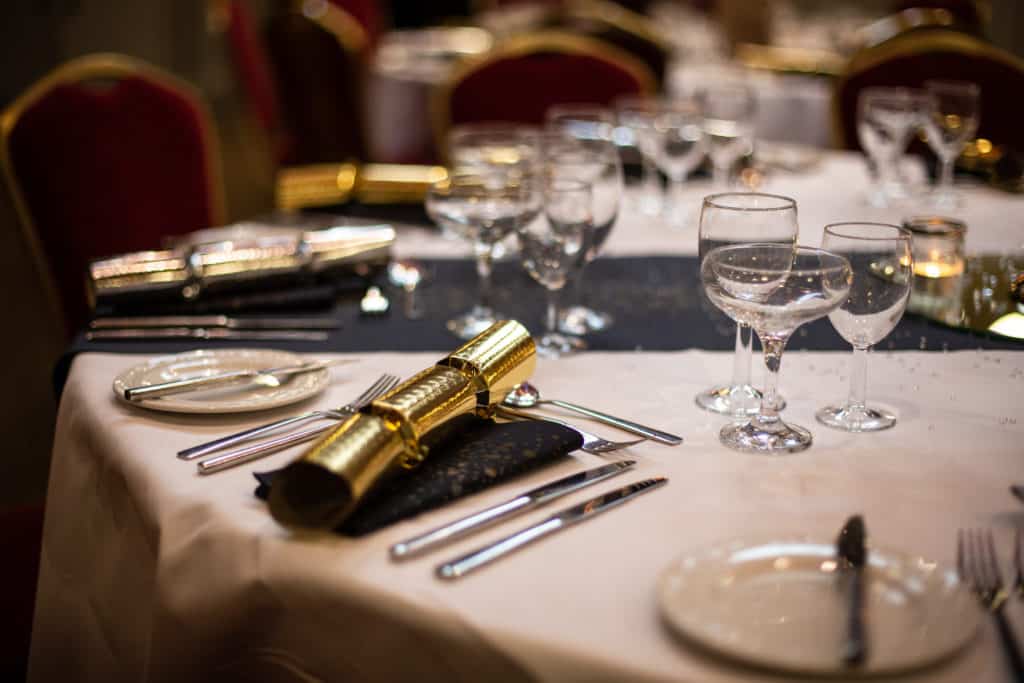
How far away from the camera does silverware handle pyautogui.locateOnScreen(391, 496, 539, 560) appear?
84cm

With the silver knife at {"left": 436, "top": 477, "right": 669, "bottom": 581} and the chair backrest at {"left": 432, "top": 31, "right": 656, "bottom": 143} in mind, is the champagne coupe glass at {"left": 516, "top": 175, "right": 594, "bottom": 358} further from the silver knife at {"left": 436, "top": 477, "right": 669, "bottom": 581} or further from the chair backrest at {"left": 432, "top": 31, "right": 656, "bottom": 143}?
the chair backrest at {"left": 432, "top": 31, "right": 656, "bottom": 143}

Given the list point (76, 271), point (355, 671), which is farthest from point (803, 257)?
point (76, 271)

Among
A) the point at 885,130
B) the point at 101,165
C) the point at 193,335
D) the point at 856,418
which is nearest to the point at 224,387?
the point at 193,335

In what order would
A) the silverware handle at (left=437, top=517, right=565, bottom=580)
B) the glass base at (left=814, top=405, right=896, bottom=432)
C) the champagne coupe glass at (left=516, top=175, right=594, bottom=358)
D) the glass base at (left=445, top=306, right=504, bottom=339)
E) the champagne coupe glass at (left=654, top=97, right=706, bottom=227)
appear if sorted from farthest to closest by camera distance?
the champagne coupe glass at (left=654, top=97, right=706, bottom=227), the glass base at (left=445, top=306, right=504, bottom=339), the champagne coupe glass at (left=516, top=175, right=594, bottom=358), the glass base at (left=814, top=405, right=896, bottom=432), the silverware handle at (left=437, top=517, right=565, bottom=580)

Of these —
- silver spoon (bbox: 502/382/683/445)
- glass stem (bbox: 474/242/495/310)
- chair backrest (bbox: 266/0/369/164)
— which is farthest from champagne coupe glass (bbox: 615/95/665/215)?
chair backrest (bbox: 266/0/369/164)

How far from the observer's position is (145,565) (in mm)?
985

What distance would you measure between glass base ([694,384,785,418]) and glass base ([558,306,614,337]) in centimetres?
26

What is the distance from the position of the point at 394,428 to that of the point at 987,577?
50 centimetres

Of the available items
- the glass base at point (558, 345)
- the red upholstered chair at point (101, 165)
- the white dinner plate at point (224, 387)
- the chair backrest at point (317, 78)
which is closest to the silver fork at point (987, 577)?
the glass base at point (558, 345)

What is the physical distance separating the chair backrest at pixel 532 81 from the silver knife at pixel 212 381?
1.78 metres

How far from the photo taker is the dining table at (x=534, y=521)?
77 centimetres

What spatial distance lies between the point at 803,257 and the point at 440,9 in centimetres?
743

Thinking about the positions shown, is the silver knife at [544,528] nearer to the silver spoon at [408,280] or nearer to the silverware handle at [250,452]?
the silverware handle at [250,452]

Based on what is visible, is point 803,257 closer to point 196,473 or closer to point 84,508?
point 196,473
